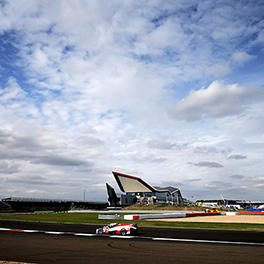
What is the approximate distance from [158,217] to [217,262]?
102 ft

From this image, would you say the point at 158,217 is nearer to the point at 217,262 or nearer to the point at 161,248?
the point at 161,248

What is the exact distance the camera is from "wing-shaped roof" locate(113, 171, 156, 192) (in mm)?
121500

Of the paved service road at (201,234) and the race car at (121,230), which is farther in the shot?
the race car at (121,230)

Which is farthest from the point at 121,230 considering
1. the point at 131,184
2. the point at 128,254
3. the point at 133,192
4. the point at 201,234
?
the point at 133,192

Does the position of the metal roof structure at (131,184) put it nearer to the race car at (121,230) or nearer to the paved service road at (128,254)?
the race car at (121,230)

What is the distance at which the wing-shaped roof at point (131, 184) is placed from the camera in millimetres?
121500

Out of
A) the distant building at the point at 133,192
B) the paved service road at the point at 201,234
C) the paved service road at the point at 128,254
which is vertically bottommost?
the paved service road at the point at 201,234

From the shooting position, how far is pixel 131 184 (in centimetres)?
12419

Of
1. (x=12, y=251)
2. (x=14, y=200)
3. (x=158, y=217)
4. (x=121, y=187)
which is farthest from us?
(x=121, y=187)

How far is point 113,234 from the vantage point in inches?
795

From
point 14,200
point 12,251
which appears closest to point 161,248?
point 12,251

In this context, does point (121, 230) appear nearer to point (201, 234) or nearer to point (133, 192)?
point (201, 234)

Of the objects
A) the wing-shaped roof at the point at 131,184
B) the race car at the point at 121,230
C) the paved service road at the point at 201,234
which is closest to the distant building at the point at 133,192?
the wing-shaped roof at the point at 131,184

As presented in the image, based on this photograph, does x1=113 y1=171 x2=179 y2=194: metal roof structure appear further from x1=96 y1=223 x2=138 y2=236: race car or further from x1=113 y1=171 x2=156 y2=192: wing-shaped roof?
x1=96 y1=223 x2=138 y2=236: race car
